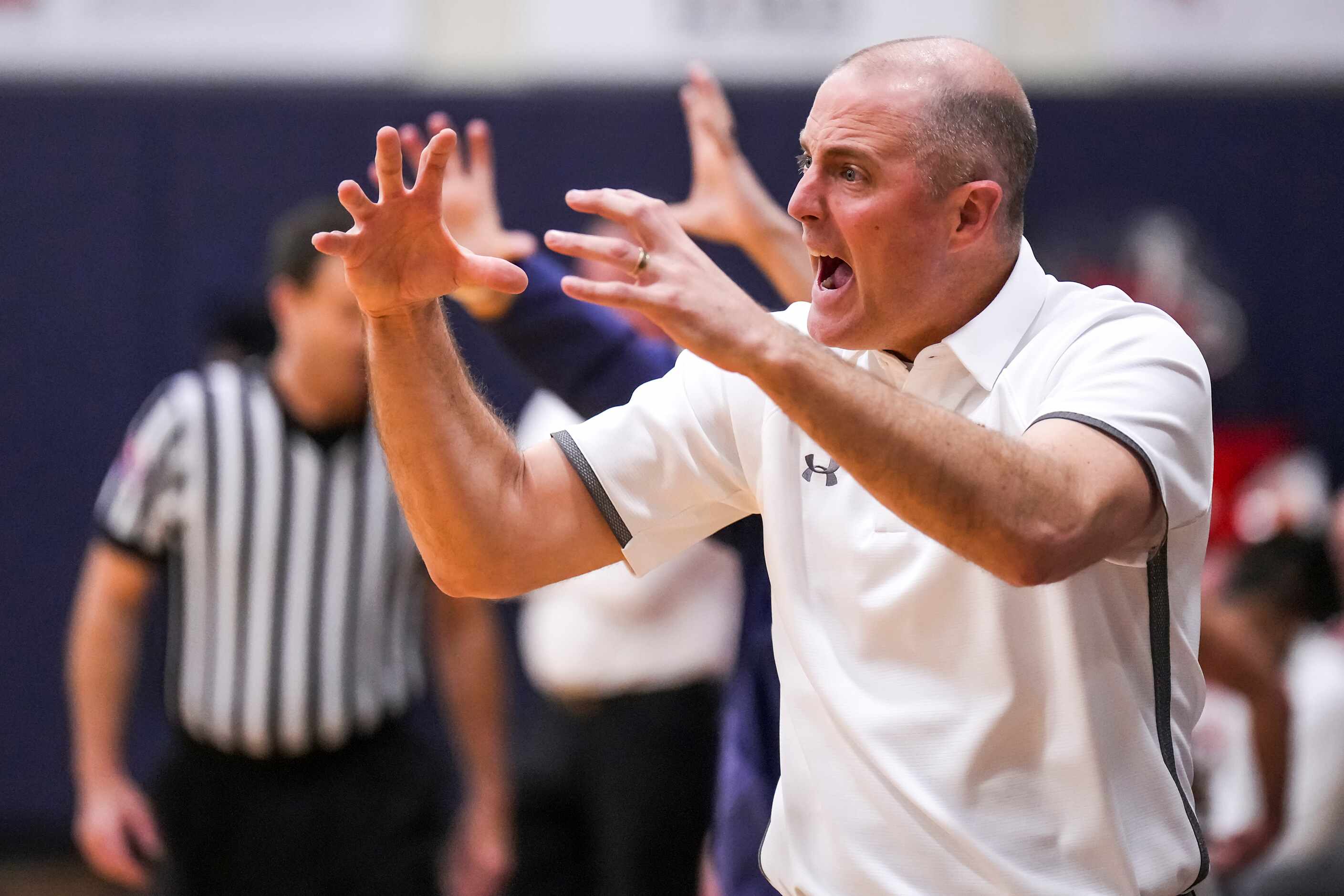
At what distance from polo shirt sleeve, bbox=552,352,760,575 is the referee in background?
1.68 meters

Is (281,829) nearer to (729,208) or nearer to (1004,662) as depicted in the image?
(729,208)

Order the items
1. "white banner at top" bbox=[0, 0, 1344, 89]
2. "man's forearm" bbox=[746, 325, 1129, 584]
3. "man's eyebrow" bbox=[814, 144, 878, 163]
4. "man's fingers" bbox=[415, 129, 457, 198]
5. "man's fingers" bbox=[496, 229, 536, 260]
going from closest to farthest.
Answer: "man's forearm" bbox=[746, 325, 1129, 584], "man's fingers" bbox=[415, 129, 457, 198], "man's eyebrow" bbox=[814, 144, 878, 163], "man's fingers" bbox=[496, 229, 536, 260], "white banner at top" bbox=[0, 0, 1344, 89]

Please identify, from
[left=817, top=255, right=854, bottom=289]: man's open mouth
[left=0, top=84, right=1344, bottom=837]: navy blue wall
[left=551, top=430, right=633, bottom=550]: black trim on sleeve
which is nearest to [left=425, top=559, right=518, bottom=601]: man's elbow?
[left=551, top=430, right=633, bottom=550]: black trim on sleeve

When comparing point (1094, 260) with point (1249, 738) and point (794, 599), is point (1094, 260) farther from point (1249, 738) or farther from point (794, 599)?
point (794, 599)

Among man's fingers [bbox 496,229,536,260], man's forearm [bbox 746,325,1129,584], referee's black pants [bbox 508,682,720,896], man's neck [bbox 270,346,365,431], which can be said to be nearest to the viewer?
man's forearm [bbox 746,325,1129,584]

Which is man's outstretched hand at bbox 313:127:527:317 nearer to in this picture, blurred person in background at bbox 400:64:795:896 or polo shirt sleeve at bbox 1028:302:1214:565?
blurred person in background at bbox 400:64:795:896

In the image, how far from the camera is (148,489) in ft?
11.9

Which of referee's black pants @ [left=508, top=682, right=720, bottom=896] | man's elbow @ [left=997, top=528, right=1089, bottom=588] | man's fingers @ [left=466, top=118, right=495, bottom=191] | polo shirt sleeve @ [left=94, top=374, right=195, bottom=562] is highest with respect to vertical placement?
man's fingers @ [left=466, top=118, right=495, bottom=191]

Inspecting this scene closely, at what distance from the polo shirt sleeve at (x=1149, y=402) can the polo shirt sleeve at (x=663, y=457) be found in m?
0.43

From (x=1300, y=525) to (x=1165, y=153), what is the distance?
59.7 inches

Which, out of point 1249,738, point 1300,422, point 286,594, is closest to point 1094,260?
point 1300,422

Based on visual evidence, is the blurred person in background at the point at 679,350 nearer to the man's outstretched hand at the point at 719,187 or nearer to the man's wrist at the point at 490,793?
the man's outstretched hand at the point at 719,187

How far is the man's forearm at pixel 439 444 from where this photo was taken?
1.80 meters

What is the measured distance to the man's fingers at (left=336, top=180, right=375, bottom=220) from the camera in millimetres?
1726
